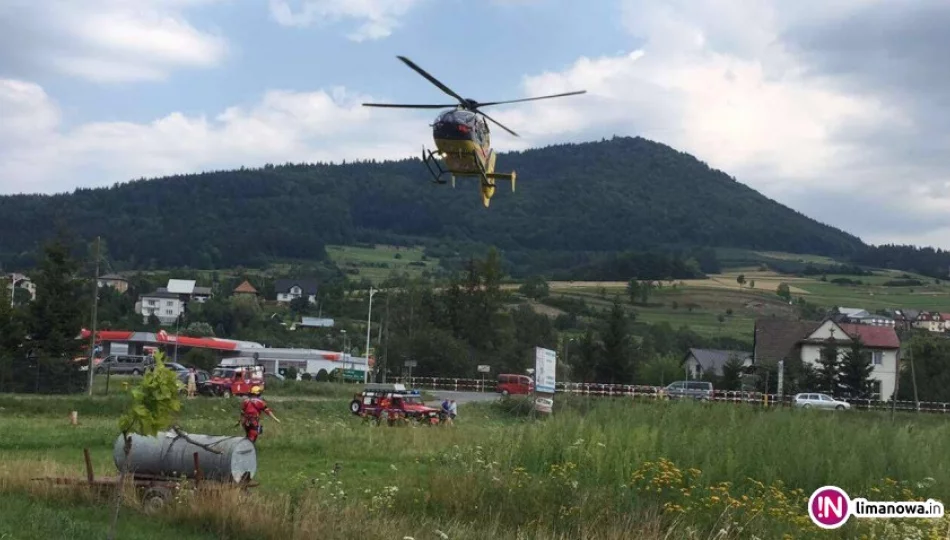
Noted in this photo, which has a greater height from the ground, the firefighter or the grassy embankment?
the grassy embankment

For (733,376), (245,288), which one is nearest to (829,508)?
(733,376)

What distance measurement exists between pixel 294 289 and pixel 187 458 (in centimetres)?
14309

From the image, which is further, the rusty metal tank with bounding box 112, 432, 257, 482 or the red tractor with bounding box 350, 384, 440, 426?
the red tractor with bounding box 350, 384, 440, 426

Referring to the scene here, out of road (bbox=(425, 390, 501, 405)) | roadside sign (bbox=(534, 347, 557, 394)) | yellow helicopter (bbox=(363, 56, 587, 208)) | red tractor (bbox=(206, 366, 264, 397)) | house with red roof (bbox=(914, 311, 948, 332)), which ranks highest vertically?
yellow helicopter (bbox=(363, 56, 587, 208))

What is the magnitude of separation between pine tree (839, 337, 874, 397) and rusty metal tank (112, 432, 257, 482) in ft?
186

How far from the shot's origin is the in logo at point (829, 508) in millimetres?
13500

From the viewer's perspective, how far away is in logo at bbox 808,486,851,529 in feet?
44.3

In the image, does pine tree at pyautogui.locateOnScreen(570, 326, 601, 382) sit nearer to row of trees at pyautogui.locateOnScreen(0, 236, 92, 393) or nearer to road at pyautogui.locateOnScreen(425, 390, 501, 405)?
road at pyautogui.locateOnScreen(425, 390, 501, 405)

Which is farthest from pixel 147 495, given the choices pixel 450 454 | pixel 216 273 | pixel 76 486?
pixel 216 273

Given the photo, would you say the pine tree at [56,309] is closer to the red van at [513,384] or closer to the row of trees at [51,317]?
the row of trees at [51,317]

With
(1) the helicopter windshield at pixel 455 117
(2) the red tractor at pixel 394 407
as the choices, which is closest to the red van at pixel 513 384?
(2) the red tractor at pixel 394 407

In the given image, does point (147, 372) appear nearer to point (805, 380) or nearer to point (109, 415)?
point (109, 415)

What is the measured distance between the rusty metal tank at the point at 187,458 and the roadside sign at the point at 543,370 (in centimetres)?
1011

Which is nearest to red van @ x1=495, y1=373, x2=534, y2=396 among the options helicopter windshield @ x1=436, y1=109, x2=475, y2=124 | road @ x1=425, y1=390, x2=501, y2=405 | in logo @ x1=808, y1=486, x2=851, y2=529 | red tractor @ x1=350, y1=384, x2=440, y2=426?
road @ x1=425, y1=390, x2=501, y2=405
